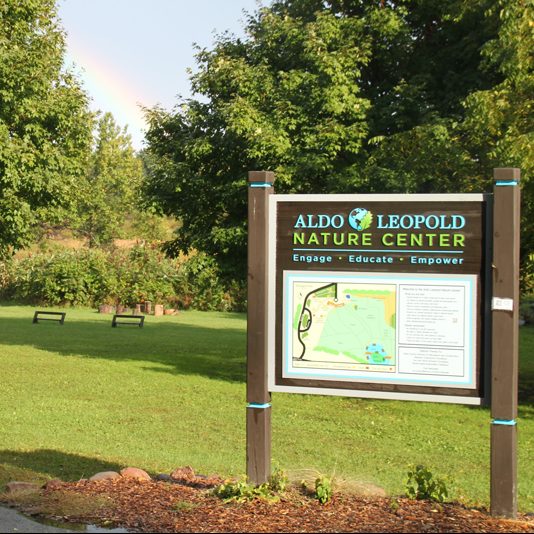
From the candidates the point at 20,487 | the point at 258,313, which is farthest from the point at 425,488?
the point at 20,487

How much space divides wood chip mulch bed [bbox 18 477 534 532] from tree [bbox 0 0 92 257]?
11.7 meters

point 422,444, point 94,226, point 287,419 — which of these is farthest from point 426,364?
point 94,226

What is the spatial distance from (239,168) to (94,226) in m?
42.3

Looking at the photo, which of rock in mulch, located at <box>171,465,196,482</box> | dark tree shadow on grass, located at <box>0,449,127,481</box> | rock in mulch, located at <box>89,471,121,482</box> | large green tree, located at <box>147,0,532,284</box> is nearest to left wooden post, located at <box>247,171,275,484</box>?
rock in mulch, located at <box>171,465,196,482</box>

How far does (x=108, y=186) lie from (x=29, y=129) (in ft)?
152

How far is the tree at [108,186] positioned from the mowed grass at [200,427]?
3448cm

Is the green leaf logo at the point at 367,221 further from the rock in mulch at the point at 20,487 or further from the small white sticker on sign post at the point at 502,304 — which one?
the rock in mulch at the point at 20,487

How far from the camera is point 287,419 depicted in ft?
44.1

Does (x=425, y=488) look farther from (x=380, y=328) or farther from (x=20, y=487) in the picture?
(x=20, y=487)

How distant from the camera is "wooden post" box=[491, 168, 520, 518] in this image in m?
6.04

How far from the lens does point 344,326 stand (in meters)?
6.60

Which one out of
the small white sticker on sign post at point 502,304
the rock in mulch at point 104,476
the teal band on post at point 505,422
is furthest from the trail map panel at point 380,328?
the rock in mulch at point 104,476

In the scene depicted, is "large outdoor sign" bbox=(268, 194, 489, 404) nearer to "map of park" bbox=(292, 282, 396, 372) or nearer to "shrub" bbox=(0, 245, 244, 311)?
"map of park" bbox=(292, 282, 396, 372)

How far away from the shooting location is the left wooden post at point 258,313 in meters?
6.73
